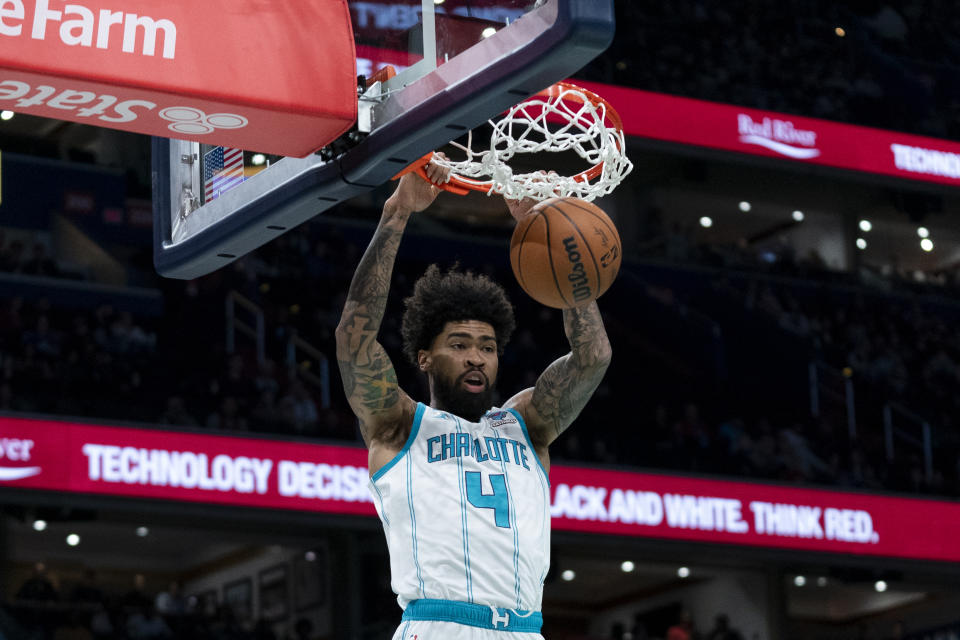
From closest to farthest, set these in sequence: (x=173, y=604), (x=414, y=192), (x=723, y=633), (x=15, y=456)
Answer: (x=414, y=192) → (x=15, y=456) → (x=173, y=604) → (x=723, y=633)

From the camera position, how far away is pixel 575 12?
3334 mm

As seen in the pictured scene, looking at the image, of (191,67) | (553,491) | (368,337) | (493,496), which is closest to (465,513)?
(493,496)

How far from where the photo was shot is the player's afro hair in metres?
4.68

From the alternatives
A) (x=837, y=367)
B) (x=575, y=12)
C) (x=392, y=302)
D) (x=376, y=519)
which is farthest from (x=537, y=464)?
(x=837, y=367)

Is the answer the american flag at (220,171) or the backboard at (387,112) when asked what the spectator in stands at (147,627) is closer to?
the backboard at (387,112)

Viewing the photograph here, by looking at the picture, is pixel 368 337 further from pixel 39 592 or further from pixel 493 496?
pixel 39 592

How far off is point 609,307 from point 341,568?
558cm

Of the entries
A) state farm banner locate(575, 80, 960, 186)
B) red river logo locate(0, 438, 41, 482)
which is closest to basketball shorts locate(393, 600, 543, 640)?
red river logo locate(0, 438, 41, 482)

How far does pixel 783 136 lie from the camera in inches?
691

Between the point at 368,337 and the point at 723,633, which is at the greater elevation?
the point at 723,633

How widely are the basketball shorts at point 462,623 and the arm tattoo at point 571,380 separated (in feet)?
2.22

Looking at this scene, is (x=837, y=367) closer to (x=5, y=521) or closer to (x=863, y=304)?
(x=863, y=304)

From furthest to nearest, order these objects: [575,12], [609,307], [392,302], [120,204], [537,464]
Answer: [609,307] < [120,204] < [392,302] < [537,464] < [575,12]

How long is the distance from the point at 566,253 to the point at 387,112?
750mm
